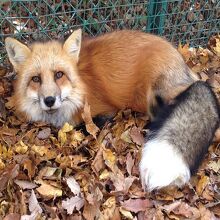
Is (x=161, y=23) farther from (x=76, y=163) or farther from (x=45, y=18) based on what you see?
(x=76, y=163)

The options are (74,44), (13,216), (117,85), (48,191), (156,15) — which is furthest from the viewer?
(156,15)

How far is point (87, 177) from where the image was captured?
9.87ft

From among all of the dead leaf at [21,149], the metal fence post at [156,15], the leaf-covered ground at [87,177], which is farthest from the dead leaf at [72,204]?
the metal fence post at [156,15]

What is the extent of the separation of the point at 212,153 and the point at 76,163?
1.15m

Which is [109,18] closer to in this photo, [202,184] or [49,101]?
[49,101]

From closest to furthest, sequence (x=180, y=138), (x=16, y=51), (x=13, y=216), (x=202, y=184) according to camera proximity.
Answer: (x=13, y=216), (x=180, y=138), (x=202, y=184), (x=16, y=51)

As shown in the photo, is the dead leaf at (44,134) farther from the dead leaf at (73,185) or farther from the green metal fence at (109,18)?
the green metal fence at (109,18)

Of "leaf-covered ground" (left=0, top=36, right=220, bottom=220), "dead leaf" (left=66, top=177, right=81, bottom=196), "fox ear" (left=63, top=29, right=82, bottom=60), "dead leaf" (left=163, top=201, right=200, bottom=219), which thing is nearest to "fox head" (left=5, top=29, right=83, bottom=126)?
"fox ear" (left=63, top=29, right=82, bottom=60)

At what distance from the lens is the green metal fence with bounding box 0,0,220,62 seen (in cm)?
412

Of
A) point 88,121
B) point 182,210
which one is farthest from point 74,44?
point 182,210

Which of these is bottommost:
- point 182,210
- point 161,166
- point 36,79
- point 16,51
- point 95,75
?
point 182,210

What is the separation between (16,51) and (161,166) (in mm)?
1460

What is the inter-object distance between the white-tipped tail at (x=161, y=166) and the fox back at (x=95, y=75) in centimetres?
65

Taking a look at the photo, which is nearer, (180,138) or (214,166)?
(180,138)
